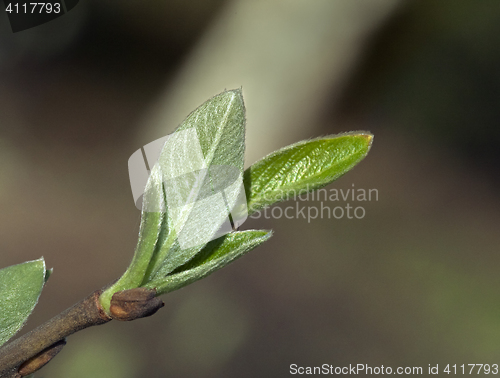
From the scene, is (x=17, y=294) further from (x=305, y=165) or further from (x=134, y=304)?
(x=305, y=165)

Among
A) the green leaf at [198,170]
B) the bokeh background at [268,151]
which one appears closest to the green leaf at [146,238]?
the green leaf at [198,170]

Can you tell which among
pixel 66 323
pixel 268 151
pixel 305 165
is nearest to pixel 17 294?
pixel 66 323

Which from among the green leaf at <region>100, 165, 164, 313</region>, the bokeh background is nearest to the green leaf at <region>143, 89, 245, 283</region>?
the green leaf at <region>100, 165, 164, 313</region>

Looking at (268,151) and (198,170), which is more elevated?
(198,170)

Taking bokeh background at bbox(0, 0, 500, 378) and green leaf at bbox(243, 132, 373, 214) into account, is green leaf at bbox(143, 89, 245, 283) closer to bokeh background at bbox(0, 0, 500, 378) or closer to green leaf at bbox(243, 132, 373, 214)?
green leaf at bbox(243, 132, 373, 214)

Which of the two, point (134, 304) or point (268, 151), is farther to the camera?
point (268, 151)

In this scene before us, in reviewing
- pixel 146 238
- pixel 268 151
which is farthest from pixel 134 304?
pixel 268 151
